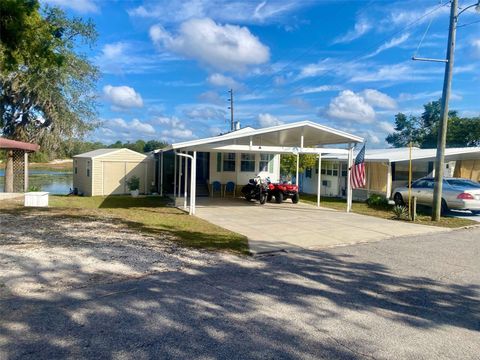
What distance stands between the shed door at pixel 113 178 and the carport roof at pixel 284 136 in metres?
6.45

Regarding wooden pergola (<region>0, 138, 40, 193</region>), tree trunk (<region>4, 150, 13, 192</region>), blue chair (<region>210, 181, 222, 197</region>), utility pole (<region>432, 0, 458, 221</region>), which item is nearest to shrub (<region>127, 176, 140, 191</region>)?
blue chair (<region>210, 181, 222, 197</region>)

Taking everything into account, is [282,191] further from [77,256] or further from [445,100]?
[77,256]

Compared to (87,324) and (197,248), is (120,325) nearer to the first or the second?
(87,324)

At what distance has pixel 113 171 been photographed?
20297 mm

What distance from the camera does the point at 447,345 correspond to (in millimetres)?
3479

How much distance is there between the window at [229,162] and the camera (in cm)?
1911

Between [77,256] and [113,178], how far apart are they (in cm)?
1488

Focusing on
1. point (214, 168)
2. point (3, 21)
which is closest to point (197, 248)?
point (3, 21)

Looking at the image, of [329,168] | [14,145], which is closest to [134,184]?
[14,145]

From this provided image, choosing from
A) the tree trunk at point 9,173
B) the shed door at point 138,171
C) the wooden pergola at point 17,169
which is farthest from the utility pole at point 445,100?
the tree trunk at point 9,173

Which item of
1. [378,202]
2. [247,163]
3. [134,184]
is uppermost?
[247,163]

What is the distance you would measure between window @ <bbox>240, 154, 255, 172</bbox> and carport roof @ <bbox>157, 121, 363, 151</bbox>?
2.18 metres

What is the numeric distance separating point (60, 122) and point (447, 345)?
2055 cm

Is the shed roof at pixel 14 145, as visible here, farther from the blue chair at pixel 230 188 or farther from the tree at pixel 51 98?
the blue chair at pixel 230 188
